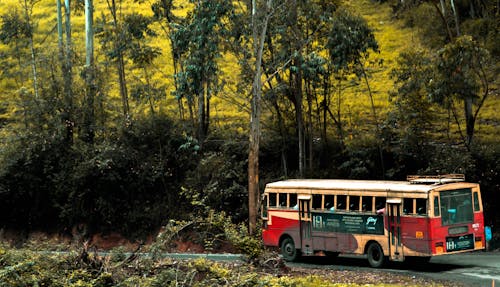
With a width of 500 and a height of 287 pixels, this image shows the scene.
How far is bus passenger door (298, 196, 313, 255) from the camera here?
26.1 meters

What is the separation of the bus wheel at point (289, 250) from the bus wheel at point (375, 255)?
320 centimetres

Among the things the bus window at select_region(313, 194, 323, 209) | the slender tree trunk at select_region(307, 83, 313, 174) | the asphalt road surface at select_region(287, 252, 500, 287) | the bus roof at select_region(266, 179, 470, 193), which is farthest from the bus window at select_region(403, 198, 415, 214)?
the slender tree trunk at select_region(307, 83, 313, 174)

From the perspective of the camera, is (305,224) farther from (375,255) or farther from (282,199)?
(375,255)

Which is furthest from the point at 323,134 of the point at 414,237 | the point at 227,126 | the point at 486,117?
the point at 414,237

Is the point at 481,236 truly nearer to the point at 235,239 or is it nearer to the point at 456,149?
the point at 235,239

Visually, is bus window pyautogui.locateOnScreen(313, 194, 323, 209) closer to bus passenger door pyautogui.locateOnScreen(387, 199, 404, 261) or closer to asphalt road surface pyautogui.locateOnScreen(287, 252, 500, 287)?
asphalt road surface pyautogui.locateOnScreen(287, 252, 500, 287)

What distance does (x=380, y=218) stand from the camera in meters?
24.0

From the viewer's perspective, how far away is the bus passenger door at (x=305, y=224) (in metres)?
26.1

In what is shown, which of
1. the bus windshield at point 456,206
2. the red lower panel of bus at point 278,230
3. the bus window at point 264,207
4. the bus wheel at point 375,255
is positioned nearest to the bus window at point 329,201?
the red lower panel of bus at point 278,230

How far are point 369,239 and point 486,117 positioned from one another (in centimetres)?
1973

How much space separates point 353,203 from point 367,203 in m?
0.58

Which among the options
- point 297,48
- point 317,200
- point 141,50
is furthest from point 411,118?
point 141,50

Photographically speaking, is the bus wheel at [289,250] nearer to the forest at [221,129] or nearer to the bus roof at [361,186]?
the bus roof at [361,186]

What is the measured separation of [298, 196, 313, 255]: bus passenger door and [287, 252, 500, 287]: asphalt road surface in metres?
0.59
